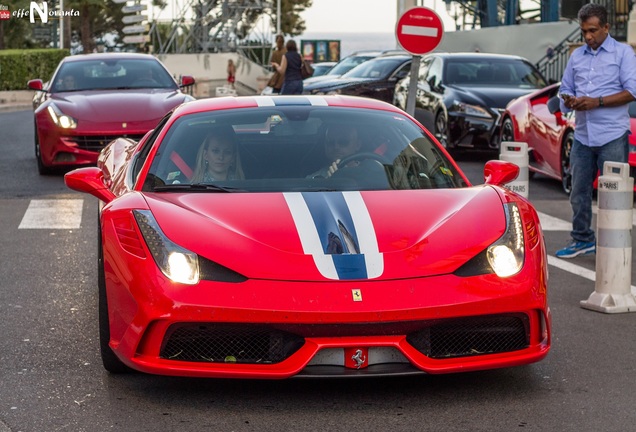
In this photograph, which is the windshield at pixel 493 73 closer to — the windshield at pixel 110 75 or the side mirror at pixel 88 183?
the windshield at pixel 110 75

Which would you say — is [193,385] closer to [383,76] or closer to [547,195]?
[547,195]

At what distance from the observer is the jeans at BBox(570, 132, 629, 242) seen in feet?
31.5

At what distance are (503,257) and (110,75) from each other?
38.3 feet

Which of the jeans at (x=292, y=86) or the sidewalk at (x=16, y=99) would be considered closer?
the jeans at (x=292, y=86)

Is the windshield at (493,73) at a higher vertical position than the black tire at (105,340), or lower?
higher

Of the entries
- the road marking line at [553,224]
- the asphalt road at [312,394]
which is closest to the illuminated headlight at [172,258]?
the asphalt road at [312,394]

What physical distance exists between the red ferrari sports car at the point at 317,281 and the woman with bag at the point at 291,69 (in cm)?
1901

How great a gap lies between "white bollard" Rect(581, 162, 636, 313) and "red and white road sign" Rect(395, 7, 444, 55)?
858 cm

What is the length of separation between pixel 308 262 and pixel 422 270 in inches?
18.2

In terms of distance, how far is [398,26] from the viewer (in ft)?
54.0

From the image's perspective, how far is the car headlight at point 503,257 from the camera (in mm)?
5523

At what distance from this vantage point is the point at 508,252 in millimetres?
5652

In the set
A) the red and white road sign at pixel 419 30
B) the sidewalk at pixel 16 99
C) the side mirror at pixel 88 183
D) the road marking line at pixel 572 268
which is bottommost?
the sidewalk at pixel 16 99

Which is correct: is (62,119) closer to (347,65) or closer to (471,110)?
(471,110)
